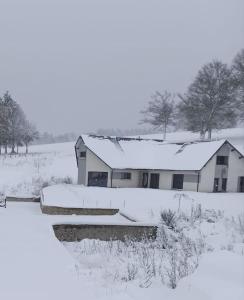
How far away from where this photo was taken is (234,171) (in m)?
37.2

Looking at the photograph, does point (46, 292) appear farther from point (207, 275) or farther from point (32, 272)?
point (207, 275)

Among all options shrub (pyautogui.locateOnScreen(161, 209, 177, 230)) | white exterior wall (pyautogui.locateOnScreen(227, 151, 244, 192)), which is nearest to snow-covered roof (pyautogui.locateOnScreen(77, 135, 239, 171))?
white exterior wall (pyautogui.locateOnScreen(227, 151, 244, 192))

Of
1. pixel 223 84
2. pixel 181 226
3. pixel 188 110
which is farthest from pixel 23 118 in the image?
pixel 181 226

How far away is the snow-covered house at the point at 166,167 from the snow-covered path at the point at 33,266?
23.2m

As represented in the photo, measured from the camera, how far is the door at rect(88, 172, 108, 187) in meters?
37.1

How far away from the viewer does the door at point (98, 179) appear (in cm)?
3712

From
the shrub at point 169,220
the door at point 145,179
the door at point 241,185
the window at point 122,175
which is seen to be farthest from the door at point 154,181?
the shrub at point 169,220

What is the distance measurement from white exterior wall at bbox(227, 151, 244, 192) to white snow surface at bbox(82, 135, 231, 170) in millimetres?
2163

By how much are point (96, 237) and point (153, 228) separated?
245 centimetres

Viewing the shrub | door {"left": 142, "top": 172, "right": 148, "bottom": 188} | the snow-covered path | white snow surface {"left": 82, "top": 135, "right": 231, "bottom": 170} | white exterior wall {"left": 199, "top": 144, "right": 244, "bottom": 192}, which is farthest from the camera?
door {"left": 142, "top": 172, "right": 148, "bottom": 188}

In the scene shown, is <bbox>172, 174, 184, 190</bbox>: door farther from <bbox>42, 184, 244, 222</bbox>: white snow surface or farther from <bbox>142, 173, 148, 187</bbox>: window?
<bbox>42, 184, 244, 222</bbox>: white snow surface

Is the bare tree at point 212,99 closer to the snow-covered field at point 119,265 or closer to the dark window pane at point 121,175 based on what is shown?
the dark window pane at point 121,175

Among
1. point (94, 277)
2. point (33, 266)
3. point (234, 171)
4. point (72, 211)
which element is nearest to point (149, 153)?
point (234, 171)

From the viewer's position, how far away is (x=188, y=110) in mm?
57844
